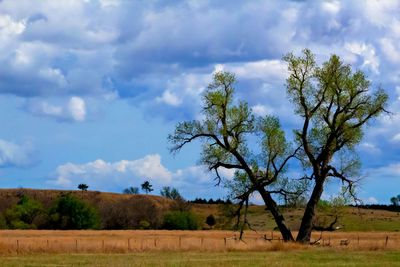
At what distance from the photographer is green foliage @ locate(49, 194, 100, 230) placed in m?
108

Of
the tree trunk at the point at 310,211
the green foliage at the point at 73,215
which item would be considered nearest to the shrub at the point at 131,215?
the green foliage at the point at 73,215

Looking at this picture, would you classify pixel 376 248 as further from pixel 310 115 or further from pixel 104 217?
pixel 104 217

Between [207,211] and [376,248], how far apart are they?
11582 cm

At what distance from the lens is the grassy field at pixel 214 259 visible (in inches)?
1296

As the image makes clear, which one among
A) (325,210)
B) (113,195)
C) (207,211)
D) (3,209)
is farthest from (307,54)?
(113,195)

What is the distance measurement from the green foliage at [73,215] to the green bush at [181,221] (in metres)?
11.4

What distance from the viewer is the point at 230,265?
31.6 m

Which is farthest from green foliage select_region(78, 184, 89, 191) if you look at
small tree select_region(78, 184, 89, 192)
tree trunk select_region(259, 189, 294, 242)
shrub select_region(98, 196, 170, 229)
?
tree trunk select_region(259, 189, 294, 242)

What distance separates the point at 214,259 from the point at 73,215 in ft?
246

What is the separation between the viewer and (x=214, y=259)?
119 ft

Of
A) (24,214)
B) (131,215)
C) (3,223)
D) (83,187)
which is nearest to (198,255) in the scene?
(3,223)

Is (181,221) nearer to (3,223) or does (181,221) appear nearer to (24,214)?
(24,214)

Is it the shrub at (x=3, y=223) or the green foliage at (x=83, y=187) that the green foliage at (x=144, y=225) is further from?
the green foliage at (x=83, y=187)

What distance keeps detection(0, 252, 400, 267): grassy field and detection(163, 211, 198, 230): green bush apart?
215 feet
